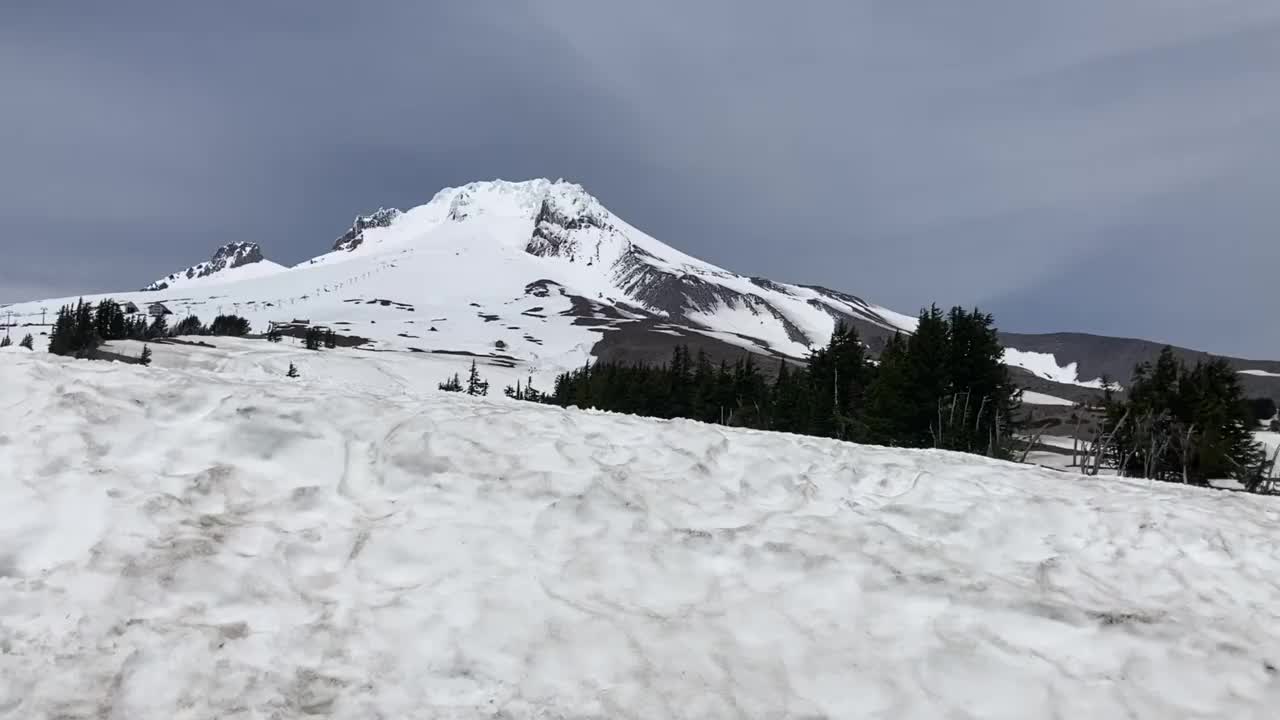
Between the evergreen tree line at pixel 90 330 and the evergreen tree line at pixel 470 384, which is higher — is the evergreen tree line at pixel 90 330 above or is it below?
above

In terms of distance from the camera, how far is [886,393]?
1849 inches

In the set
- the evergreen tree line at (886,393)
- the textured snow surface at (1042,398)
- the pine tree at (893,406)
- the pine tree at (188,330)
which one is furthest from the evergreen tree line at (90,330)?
the textured snow surface at (1042,398)

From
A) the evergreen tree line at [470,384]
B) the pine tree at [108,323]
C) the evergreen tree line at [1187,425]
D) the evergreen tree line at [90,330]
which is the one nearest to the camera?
the evergreen tree line at [1187,425]

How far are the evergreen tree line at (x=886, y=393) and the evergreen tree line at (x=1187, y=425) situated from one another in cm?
Answer: 571

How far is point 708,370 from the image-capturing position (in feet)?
260

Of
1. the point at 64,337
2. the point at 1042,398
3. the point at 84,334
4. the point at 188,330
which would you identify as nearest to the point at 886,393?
the point at 84,334

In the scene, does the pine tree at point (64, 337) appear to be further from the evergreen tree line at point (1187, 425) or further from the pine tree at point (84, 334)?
the evergreen tree line at point (1187, 425)

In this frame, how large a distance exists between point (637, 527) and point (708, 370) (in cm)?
7324

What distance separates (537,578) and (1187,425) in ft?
159

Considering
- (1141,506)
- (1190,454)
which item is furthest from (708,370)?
(1141,506)

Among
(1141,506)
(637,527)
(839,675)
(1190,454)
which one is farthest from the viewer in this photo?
(1190,454)

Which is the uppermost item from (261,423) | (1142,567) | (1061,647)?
(261,423)

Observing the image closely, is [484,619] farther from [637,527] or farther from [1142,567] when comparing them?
[1142,567]

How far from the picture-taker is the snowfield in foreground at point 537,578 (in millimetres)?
4535
